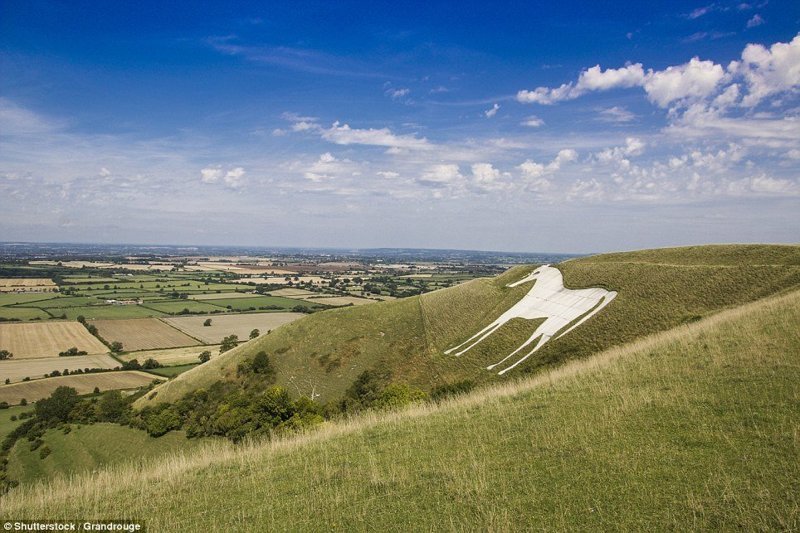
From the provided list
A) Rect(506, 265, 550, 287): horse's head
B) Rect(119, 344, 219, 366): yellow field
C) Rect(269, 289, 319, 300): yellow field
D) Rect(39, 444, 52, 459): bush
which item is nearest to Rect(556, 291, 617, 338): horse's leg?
Rect(506, 265, 550, 287): horse's head

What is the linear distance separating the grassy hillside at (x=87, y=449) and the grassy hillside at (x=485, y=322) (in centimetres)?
698

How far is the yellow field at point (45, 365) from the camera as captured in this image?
72375 mm

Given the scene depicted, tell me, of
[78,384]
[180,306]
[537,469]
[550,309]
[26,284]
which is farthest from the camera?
[26,284]

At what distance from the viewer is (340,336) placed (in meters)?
54.8

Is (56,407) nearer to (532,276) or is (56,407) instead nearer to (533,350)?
(533,350)

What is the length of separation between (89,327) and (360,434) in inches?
4511

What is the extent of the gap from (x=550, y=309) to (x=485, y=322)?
7.13 m

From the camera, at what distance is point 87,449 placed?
47.2m

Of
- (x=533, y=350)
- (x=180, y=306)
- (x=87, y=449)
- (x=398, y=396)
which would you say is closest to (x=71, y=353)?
(x=87, y=449)

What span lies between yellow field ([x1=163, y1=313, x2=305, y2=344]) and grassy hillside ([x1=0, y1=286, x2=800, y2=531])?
83.0 m

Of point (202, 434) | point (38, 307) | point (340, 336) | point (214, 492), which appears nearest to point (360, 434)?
point (214, 492)

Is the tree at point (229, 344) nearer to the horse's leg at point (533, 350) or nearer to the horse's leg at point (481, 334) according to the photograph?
the horse's leg at point (481, 334)

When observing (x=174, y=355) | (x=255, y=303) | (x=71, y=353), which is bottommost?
(x=174, y=355)

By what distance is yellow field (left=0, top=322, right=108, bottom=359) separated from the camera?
85.4 metres
